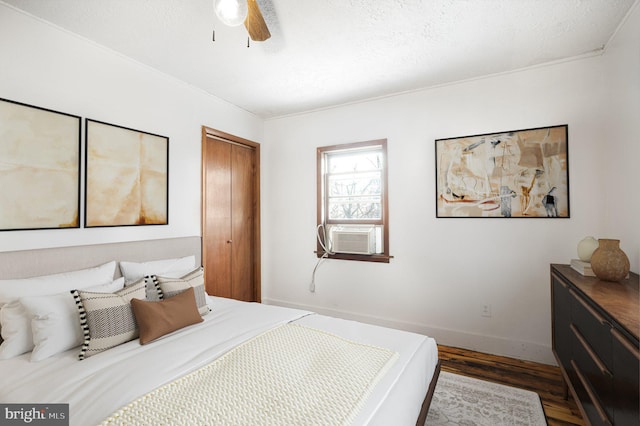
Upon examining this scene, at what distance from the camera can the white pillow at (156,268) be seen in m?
2.30

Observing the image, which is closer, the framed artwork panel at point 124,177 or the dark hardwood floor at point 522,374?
the dark hardwood floor at point 522,374

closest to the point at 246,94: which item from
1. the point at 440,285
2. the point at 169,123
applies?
the point at 169,123

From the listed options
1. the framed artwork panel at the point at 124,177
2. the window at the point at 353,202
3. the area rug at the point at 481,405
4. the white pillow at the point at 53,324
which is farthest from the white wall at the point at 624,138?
the framed artwork panel at the point at 124,177

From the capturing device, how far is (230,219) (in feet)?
12.1

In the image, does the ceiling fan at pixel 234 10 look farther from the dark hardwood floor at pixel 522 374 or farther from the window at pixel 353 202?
the dark hardwood floor at pixel 522 374

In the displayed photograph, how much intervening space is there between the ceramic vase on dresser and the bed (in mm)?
1110

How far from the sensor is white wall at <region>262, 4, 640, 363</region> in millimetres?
2537

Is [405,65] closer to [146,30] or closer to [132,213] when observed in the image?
[146,30]


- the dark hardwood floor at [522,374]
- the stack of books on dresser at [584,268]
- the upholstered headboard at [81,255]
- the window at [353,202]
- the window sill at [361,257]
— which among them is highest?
the window at [353,202]

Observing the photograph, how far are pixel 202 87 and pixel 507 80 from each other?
2959mm

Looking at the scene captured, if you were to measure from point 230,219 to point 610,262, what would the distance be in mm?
3367
